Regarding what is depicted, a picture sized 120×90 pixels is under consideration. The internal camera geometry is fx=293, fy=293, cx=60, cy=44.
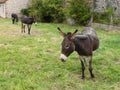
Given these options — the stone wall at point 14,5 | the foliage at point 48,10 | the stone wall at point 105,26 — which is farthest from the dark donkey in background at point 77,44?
the stone wall at point 14,5

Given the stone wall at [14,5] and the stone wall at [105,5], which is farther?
the stone wall at [14,5]

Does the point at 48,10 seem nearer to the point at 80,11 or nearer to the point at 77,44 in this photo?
the point at 80,11

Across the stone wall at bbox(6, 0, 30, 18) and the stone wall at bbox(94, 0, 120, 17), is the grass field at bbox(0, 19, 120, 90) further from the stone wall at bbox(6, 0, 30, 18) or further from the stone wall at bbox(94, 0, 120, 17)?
the stone wall at bbox(6, 0, 30, 18)

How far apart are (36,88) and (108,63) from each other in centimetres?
407

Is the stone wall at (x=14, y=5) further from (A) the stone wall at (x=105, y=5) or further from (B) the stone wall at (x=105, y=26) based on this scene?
(B) the stone wall at (x=105, y=26)

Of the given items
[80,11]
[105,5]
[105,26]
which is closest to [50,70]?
[105,26]

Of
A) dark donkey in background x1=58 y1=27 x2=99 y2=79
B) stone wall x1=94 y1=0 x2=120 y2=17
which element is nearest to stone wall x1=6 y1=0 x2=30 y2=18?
stone wall x1=94 y1=0 x2=120 y2=17

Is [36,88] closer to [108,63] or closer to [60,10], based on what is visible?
[108,63]

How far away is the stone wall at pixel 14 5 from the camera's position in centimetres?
3938

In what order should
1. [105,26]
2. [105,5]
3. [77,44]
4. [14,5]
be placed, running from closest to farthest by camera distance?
1. [77,44]
2. [105,26]
3. [105,5]
4. [14,5]

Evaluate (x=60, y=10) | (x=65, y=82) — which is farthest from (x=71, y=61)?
(x=60, y=10)

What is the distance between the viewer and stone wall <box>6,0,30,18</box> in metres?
39.4

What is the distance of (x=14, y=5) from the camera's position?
39719 millimetres

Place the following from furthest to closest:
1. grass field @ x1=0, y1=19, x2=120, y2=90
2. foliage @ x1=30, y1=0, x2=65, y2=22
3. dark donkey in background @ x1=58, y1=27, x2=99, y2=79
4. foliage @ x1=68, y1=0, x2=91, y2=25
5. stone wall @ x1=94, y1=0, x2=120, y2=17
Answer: foliage @ x1=30, y1=0, x2=65, y2=22, foliage @ x1=68, y1=0, x2=91, y2=25, stone wall @ x1=94, y1=0, x2=120, y2=17, grass field @ x1=0, y1=19, x2=120, y2=90, dark donkey in background @ x1=58, y1=27, x2=99, y2=79
